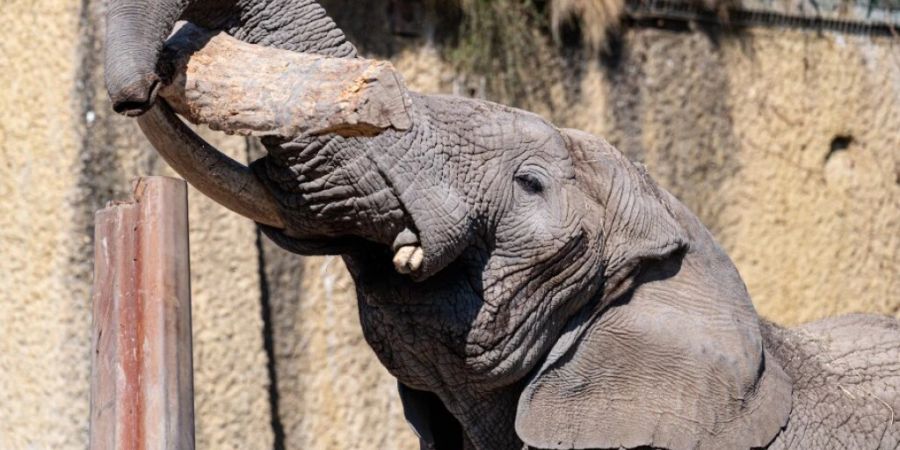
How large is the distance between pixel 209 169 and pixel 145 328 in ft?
0.85

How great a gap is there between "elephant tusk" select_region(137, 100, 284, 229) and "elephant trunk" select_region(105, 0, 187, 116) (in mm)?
188

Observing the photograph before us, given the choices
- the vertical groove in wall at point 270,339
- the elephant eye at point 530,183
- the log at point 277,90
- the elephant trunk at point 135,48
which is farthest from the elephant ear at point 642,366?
the vertical groove in wall at point 270,339

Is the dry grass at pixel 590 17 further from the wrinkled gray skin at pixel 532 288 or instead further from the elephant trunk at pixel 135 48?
the elephant trunk at pixel 135 48

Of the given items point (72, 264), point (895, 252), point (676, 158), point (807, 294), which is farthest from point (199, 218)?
point (895, 252)

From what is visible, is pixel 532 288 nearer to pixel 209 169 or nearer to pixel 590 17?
pixel 209 169

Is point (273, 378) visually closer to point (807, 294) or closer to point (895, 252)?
point (807, 294)

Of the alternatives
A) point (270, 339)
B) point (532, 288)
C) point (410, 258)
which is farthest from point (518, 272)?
point (270, 339)

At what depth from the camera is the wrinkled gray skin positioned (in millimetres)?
2252

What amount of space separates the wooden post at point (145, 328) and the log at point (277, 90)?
9.4 inches

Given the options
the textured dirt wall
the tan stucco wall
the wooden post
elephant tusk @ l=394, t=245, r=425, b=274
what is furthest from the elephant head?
the textured dirt wall

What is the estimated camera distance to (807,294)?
5.52 metres

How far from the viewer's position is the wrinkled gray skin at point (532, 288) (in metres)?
2.25

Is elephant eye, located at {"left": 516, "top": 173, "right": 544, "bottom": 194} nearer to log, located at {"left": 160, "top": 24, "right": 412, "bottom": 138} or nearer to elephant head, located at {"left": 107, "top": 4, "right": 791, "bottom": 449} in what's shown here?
elephant head, located at {"left": 107, "top": 4, "right": 791, "bottom": 449}

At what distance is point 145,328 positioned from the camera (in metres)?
2.33
